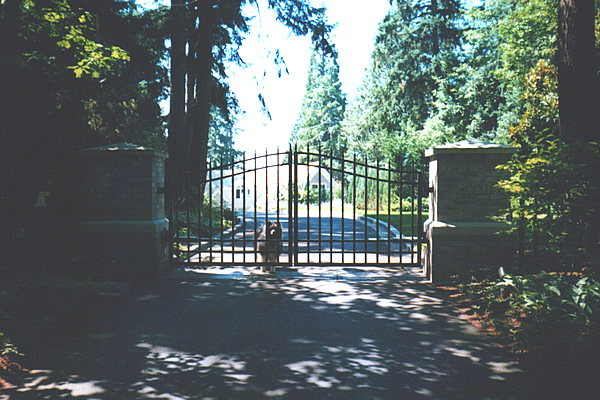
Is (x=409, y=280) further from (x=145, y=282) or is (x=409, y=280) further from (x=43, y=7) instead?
(x=43, y=7)

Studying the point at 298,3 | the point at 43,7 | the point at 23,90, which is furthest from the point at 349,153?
the point at 23,90

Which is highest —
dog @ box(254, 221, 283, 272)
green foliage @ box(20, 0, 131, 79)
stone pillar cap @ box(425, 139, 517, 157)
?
green foliage @ box(20, 0, 131, 79)

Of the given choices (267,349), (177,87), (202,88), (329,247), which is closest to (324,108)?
(202,88)

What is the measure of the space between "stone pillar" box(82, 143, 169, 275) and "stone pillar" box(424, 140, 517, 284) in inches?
189

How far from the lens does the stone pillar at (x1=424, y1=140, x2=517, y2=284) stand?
9.88 metres

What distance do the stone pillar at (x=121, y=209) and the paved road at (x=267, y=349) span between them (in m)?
1.17

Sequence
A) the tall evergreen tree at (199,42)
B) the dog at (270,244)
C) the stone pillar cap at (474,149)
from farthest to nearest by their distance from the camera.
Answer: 1. the tall evergreen tree at (199,42)
2. the dog at (270,244)
3. the stone pillar cap at (474,149)

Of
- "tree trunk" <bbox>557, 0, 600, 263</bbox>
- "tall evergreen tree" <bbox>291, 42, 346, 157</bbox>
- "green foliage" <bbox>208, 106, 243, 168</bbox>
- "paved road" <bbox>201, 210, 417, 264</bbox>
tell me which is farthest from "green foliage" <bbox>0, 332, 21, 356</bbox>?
"green foliage" <bbox>208, 106, 243, 168</bbox>

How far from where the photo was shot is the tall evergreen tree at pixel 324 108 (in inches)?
3049

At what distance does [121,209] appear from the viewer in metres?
10.4

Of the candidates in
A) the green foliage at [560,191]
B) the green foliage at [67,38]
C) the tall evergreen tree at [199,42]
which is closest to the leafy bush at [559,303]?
the green foliage at [560,191]

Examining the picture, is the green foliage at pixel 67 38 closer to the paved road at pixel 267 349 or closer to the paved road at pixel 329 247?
the paved road at pixel 329 247

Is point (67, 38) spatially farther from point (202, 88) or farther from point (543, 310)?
point (543, 310)

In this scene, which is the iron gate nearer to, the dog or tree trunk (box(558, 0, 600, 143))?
the dog
